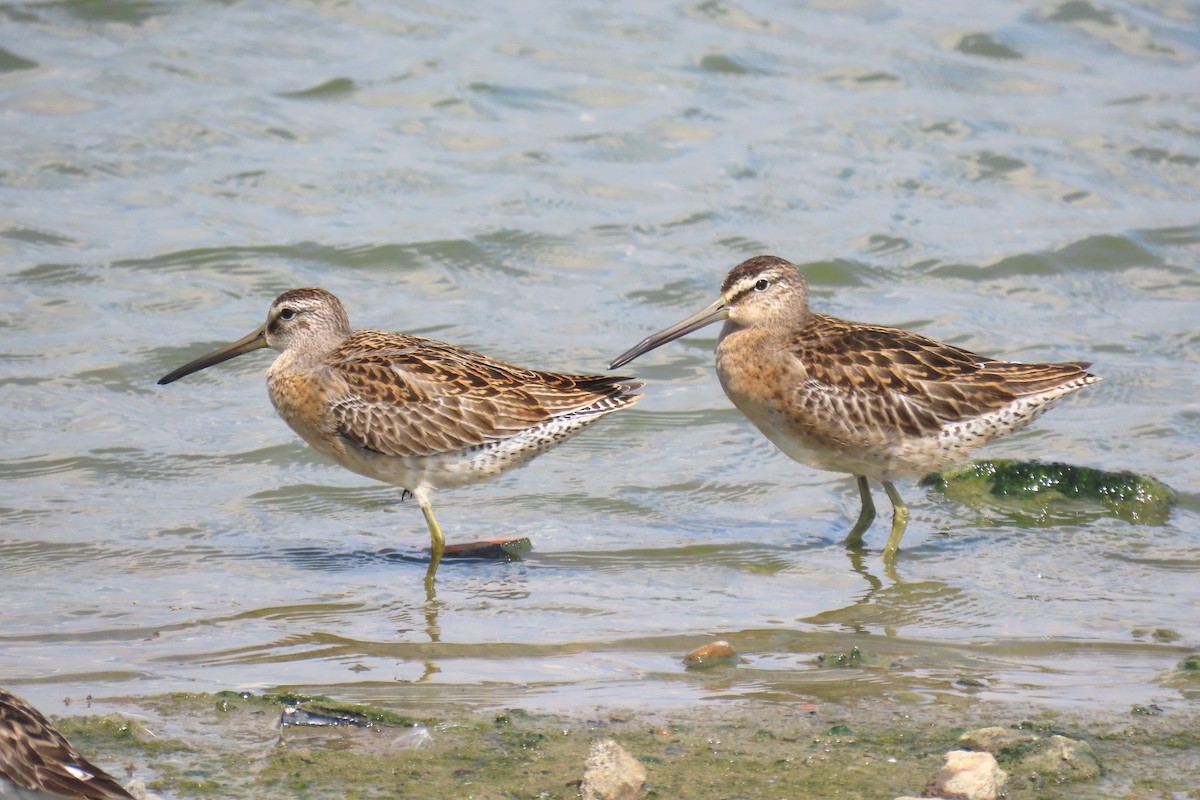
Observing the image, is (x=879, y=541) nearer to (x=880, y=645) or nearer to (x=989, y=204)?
(x=880, y=645)

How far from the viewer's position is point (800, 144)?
44.0 feet

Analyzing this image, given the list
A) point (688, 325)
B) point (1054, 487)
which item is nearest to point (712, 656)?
point (688, 325)

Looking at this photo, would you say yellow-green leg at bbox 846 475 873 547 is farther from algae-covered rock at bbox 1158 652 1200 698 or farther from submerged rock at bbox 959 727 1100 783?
submerged rock at bbox 959 727 1100 783

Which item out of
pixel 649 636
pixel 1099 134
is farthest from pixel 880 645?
pixel 1099 134

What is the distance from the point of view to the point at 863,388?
7.54 metres

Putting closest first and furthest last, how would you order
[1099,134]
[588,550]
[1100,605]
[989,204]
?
[1100,605], [588,550], [989,204], [1099,134]

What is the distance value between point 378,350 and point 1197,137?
9136mm

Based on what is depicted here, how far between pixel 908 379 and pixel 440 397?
215 centimetres

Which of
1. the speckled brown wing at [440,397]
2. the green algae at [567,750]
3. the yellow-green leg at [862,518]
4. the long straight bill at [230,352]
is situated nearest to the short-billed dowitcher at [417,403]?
the speckled brown wing at [440,397]

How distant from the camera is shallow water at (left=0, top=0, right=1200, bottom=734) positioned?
630cm

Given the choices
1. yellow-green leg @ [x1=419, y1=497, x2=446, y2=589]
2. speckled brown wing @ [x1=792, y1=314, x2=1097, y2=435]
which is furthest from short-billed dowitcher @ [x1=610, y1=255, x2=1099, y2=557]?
yellow-green leg @ [x1=419, y1=497, x2=446, y2=589]

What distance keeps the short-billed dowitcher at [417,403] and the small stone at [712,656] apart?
171 cm

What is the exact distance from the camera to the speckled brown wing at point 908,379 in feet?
24.7

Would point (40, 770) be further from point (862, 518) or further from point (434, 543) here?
point (862, 518)
